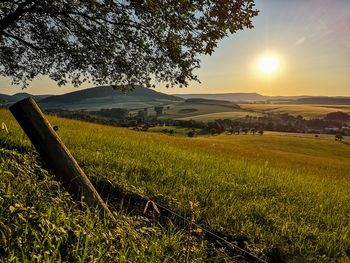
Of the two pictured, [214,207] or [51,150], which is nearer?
[51,150]

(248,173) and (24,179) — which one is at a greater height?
(24,179)

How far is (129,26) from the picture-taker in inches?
578

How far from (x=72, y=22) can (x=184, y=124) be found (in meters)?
121

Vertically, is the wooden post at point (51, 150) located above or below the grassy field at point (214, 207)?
above

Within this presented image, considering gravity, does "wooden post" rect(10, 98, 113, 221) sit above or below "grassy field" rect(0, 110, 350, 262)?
above

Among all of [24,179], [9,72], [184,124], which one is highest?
[9,72]

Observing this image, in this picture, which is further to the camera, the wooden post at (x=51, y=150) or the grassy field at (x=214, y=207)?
the wooden post at (x=51, y=150)

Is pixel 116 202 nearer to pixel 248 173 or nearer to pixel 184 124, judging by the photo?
pixel 248 173

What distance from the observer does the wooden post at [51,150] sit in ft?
15.3

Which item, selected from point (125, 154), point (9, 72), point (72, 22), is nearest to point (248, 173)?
point (125, 154)

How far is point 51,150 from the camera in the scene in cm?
485

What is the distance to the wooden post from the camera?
184 inches

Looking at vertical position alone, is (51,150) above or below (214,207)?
above

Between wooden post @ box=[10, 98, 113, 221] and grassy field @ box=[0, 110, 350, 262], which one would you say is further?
wooden post @ box=[10, 98, 113, 221]
